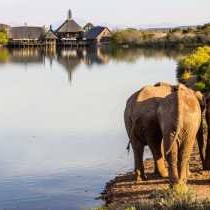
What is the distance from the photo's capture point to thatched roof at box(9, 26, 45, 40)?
388 feet

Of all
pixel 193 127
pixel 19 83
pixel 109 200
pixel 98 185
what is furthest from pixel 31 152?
pixel 19 83

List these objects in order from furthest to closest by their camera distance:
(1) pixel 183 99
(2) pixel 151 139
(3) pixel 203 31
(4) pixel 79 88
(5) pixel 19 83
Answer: (3) pixel 203 31 < (5) pixel 19 83 < (4) pixel 79 88 < (2) pixel 151 139 < (1) pixel 183 99

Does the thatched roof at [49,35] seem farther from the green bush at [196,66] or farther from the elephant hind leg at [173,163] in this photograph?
the elephant hind leg at [173,163]

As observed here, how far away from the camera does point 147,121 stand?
13.3 metres

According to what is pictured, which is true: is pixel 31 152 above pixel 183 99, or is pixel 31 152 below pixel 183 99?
below

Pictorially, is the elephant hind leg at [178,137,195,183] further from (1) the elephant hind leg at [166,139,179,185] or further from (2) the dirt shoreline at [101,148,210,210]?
(2) the dirt shoreline at [101,148,210,210]

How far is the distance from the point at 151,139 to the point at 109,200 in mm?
1651

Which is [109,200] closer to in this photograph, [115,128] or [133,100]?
[133,100]

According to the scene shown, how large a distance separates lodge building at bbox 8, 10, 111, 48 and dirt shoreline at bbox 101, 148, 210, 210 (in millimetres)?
102802

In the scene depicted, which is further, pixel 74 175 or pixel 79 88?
pixel 79 88

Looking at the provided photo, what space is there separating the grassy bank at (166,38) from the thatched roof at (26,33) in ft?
44.0

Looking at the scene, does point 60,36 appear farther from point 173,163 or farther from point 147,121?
point 173,163

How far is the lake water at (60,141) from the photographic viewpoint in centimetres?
1548

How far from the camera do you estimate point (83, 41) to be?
4729 inches
